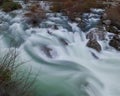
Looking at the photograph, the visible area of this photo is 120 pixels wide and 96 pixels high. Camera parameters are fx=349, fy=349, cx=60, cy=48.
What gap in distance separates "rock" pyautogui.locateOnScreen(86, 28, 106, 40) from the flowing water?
0.22m

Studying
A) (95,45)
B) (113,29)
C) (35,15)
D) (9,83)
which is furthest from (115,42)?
(9,83)

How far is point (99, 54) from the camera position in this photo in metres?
9.46

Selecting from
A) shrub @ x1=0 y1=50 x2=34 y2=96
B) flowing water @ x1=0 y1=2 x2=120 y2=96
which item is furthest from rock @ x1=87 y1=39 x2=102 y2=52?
shrub @ x1=0 y1=50 x2=34 y2=96

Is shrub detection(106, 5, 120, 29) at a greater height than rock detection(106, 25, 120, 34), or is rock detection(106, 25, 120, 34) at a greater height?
shrub detection(106, 5, 120, 29)

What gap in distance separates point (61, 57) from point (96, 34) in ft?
5.27

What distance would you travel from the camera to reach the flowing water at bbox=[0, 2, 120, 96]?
742cm

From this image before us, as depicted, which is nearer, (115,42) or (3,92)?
(3,92)

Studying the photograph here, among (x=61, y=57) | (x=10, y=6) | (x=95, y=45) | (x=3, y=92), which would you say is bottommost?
(x=61, y=57)

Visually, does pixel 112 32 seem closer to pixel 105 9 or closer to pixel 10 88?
pixel 105 9

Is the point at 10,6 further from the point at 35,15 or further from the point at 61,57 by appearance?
the point at 61,57

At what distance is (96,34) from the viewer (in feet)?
33.9

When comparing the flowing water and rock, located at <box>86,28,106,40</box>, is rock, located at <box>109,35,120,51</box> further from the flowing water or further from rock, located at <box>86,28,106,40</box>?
rock, located at <box>86,28,106,40</box>

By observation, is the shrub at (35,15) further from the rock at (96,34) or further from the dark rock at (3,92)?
the dark rock at (3,92)

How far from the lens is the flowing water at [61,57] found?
742 cm
